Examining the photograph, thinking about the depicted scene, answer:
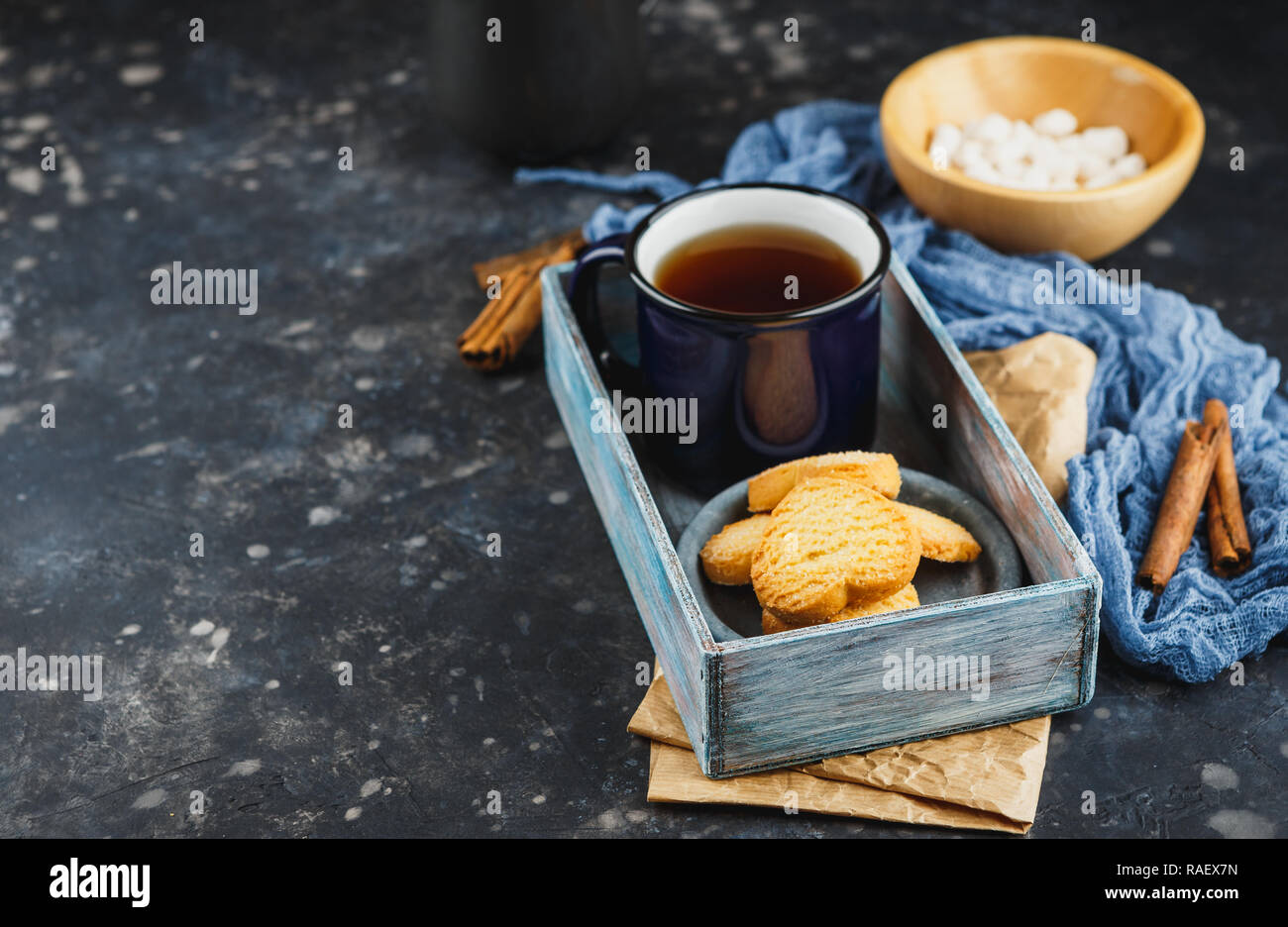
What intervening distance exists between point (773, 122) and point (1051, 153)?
0.32 m

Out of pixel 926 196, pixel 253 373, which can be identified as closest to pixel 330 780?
pixel 253 373

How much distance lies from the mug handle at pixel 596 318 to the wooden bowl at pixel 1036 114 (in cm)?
31

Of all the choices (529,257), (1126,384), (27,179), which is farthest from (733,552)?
(27,179)

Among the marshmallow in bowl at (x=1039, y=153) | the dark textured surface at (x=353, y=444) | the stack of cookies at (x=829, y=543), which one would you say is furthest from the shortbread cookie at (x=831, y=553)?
the marshmallow in bowl at (x=1039, y=153)

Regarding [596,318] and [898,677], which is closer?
[898,677]

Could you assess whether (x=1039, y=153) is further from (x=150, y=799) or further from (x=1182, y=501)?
(x=150, y=799)

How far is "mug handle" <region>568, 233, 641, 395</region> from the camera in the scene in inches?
40.9

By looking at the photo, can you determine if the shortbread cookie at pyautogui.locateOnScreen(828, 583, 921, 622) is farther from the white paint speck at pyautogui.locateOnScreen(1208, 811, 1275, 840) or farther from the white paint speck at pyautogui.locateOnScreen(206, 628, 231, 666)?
the white paint speck at pyautogui.locateOnScreen(206, 628, 231, 666)

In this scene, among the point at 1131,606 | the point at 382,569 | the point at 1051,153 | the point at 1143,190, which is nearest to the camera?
the point at 1131,606

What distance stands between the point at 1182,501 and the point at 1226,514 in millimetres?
33

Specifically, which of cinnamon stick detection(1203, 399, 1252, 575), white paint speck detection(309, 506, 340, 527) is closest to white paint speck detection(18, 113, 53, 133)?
white paint speck detection(309, 506, 340, 527)

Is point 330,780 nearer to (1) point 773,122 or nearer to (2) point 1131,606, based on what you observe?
(2) point 1131,606

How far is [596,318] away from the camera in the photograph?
41.9 inches

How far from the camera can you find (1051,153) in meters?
1.25
